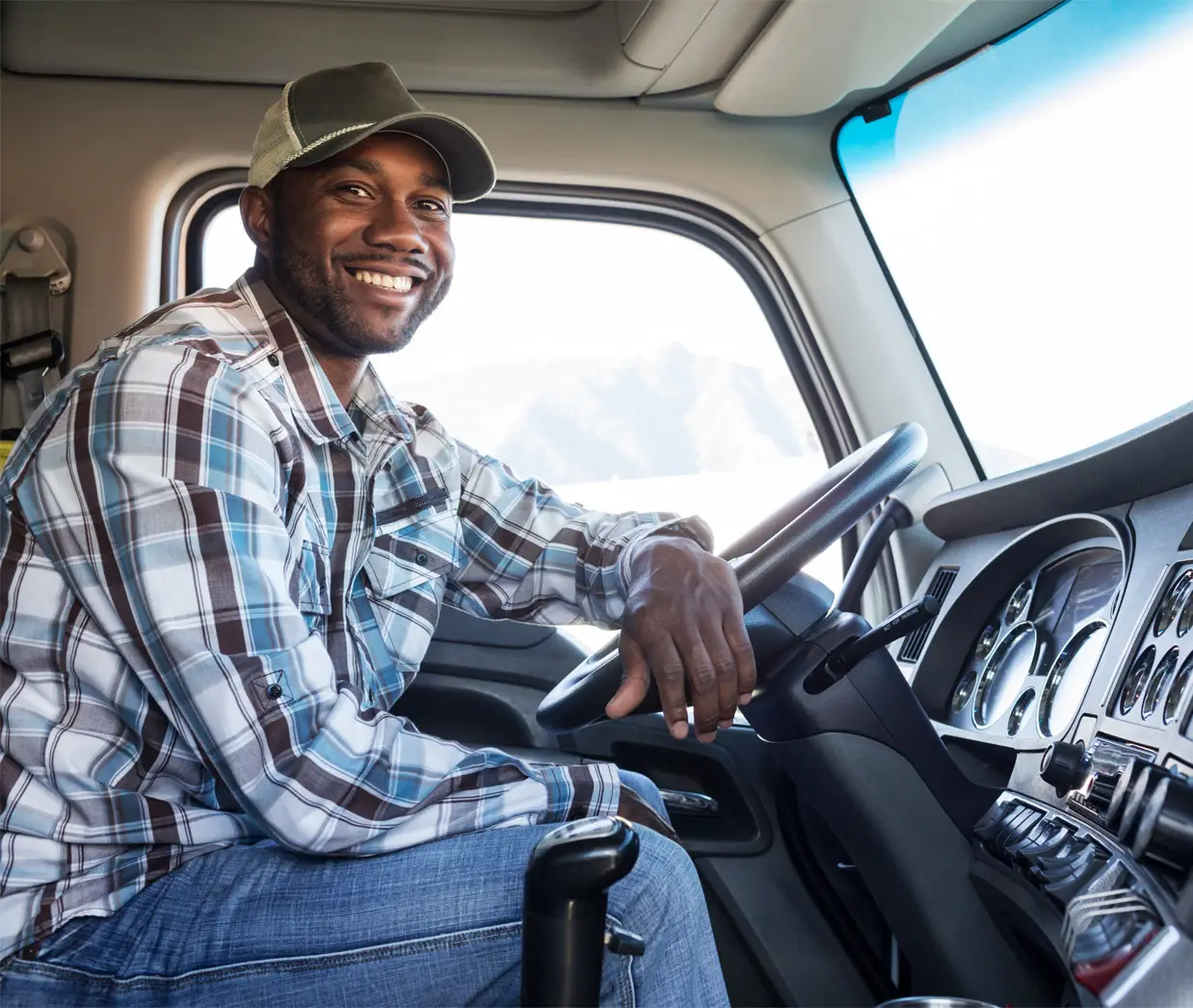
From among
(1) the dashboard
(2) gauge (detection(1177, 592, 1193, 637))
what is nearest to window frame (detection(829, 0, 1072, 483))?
(1) the dashboard

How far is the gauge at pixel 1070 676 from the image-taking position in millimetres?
1343

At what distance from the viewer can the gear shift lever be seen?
79 centimetres

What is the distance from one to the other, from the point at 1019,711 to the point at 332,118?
119cm

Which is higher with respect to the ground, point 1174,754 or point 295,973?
point 295,973

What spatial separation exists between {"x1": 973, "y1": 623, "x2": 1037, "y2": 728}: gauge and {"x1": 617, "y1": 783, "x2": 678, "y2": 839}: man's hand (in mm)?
612

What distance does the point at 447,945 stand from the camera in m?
0.96

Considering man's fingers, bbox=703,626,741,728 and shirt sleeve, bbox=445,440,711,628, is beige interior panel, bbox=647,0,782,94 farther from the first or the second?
man's fingers, bbox=703,626,741,728

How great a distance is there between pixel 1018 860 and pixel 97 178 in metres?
1.89

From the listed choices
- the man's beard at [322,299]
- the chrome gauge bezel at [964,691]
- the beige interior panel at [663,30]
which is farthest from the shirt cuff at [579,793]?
the beige interior panel at [663,30]

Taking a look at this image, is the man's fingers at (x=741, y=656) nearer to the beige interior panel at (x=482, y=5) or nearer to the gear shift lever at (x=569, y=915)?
the gear shift lever at (x=569, y=915)

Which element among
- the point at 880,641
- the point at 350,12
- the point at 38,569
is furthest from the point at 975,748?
the point at 350,12

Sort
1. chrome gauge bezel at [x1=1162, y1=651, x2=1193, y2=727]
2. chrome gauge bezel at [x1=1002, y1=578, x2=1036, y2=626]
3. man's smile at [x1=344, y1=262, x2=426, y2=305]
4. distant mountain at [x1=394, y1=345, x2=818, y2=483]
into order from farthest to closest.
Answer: distant mountain at [x1=394, y1=345, x2=818, y2=483], chrome gauge bezel at [x1=1002, y1=578, x2=1036, y2=626], man's smile at [x1=344, y1=262, x2=426, y2=305], chrome gauge bezel at [x1=1162, y1=651, x2=1193, y2=727]

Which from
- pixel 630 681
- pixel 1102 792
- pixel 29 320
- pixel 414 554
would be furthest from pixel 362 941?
pixel 29 320

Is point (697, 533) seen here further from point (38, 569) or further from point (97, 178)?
point (97, 178)
